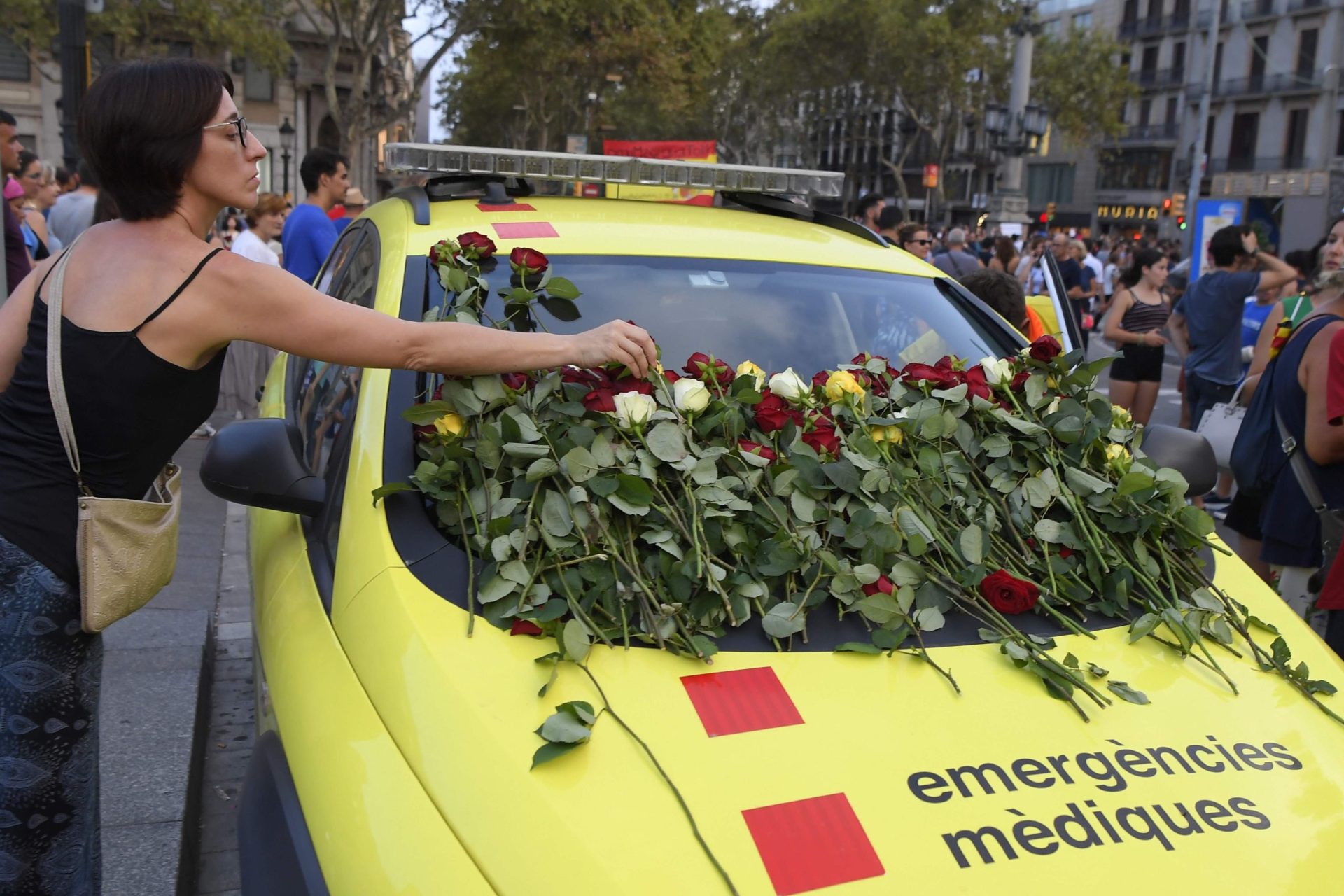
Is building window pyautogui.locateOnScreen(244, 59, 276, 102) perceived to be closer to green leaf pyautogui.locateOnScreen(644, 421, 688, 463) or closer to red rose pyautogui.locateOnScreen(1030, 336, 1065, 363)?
red rose pyautogui.locateOnScreen(1030, 336, 1065, 363)

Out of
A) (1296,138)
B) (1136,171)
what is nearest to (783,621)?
(1296,138)

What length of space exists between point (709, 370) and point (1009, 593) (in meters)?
0.74

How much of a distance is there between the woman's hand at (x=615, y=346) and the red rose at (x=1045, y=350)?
3.15 ft

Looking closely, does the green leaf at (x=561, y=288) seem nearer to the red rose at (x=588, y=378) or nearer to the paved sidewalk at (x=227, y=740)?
the red rose at (x=588, y=378)

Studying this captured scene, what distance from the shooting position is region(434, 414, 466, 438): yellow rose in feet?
7.57

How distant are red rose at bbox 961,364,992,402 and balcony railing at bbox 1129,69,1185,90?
62.2 meters

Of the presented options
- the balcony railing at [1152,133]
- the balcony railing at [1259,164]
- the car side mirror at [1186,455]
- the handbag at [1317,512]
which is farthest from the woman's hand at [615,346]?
the balcony railing at [1152,133]

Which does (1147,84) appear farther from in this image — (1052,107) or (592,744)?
(592,744)

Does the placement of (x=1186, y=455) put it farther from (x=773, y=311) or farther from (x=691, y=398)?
(x=691, y=398)

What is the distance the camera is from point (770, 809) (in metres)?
1.70

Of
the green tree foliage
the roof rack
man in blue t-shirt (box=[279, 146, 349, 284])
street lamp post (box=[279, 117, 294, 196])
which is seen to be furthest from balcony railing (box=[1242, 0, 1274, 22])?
the roof rack

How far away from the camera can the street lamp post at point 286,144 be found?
3769 cm

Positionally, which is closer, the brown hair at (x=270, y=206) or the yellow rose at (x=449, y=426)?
the yellow rose at (x=449, y=426)

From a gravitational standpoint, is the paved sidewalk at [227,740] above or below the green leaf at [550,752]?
below
